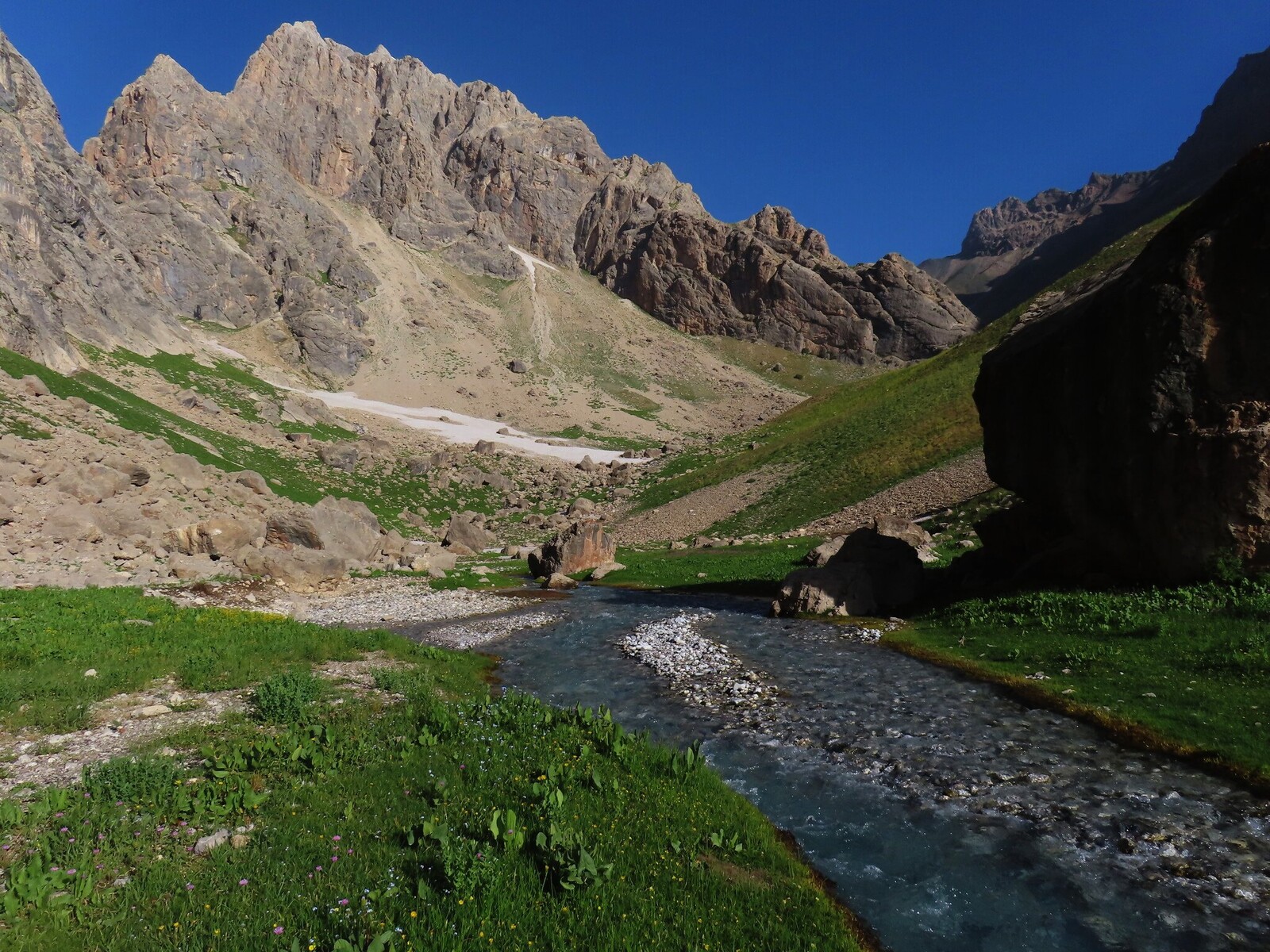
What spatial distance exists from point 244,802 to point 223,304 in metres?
162

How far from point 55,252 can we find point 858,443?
107 meters

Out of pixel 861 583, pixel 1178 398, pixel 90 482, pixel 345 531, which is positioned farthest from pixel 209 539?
pixel 1178 398

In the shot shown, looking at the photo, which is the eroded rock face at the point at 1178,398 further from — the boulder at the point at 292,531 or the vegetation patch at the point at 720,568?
the boulder at the point at 292,531

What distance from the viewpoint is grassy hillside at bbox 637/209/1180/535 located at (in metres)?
54.6

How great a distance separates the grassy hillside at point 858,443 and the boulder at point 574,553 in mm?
13295

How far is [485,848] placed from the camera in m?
7.94

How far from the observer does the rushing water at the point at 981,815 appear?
26.9 feet

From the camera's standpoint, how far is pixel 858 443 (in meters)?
62.6

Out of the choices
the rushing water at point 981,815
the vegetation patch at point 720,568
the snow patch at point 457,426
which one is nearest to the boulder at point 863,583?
the vegetation patch at point 720,568

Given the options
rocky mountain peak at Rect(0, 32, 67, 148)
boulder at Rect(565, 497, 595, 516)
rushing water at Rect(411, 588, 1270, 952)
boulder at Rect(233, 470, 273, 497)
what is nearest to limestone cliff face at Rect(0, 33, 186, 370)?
rocky mountain peak at Rect(0, 32, 67, 148)

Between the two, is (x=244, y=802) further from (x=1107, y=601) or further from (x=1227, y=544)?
(x=1227, y=544)

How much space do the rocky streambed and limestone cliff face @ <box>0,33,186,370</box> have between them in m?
76.4

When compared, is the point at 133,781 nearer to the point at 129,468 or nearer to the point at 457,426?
the point at 129,468

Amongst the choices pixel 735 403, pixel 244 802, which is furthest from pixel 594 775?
pixel 735 403
